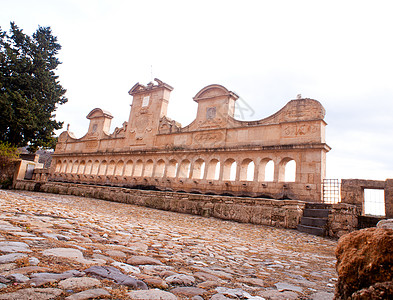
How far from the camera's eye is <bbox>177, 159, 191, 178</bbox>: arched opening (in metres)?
16.9

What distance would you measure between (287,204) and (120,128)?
16764mm

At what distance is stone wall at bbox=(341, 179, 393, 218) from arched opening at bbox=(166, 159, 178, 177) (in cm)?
1038

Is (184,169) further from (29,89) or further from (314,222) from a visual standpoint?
(29,89)

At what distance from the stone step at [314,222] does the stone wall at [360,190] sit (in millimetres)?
3007

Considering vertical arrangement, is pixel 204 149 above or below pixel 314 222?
above

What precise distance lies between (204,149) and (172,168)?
10.1 feet

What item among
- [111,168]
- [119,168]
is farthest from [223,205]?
[111,168]

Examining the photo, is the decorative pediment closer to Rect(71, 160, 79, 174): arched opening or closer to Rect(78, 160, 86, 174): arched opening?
Rect(78, 160, 86, 174): arched opening

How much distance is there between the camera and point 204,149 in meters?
16.1

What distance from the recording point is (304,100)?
13.3 metres

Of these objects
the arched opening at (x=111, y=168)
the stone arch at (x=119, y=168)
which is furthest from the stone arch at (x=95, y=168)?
the stone arch at (x=119, y=168)

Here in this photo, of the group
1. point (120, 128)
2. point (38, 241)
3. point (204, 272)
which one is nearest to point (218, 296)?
point (204, 272)

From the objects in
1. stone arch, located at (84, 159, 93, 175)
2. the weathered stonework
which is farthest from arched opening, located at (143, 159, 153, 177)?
the weathered stonework

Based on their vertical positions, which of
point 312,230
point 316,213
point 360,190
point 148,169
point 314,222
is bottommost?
point 312,230
